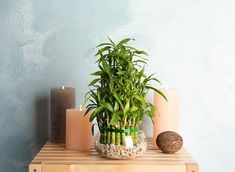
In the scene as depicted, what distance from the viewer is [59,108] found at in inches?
51.0

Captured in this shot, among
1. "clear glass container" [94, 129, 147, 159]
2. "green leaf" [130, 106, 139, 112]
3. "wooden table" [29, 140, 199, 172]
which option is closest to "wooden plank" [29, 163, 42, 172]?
"wooden table" [29, 140, 199, 172]

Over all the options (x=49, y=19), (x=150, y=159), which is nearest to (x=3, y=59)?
(x=49, y=19)

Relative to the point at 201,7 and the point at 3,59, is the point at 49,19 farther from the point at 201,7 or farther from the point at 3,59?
the point at 201,7

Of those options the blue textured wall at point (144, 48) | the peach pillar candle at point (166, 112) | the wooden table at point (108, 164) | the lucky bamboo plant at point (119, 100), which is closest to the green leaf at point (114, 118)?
the lucky bamboo plant at point (119, 100)

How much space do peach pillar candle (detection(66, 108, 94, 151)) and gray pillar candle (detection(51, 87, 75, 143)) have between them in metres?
0.08

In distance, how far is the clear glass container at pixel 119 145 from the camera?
1.09 metres

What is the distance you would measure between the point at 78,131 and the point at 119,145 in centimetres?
17

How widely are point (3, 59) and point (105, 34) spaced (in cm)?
36

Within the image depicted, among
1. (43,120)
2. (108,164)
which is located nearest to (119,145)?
(108,164)

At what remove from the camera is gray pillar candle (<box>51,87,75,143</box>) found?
129 cm

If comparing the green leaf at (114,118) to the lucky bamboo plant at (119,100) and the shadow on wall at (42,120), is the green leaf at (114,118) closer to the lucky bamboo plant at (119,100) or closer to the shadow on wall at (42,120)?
the lucky bamboo plant at (119,100)

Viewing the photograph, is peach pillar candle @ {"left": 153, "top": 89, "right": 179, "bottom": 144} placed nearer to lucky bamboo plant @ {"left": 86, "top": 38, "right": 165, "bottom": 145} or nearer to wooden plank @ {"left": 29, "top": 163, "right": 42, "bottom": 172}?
lucky bamboo plant @ {"left": 86, "top": 38, "right": 165, "bottom": 145}

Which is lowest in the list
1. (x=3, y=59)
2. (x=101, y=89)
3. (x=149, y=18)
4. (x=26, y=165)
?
(x=26, y=165)

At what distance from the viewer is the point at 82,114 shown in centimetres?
121
